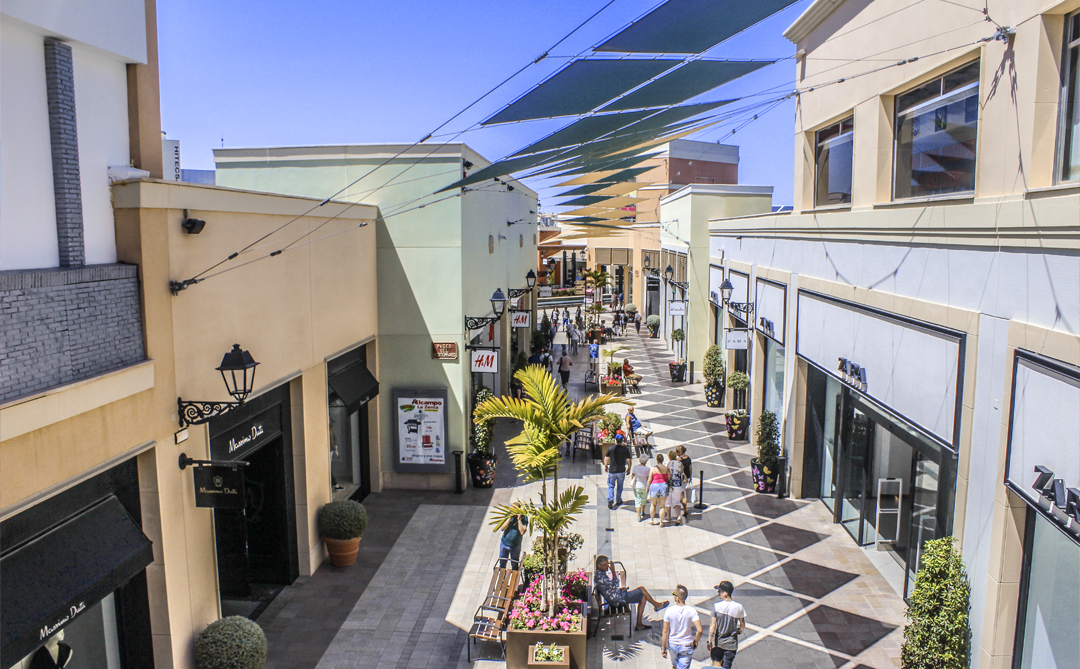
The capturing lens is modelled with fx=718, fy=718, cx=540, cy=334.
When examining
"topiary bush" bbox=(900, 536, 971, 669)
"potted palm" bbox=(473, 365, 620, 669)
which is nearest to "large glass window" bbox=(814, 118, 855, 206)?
"potted palm" bbox=(473, 365, 620, 669)

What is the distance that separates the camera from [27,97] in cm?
600

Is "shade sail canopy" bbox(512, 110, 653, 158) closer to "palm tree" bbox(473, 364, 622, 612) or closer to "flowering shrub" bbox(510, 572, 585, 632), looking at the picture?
"palm tree" bbox(473, 364, 622, 612)

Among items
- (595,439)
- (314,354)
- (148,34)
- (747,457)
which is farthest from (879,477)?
(148,34)

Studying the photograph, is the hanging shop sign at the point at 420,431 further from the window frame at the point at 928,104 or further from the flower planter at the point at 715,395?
the flower planter at the point at 715,395

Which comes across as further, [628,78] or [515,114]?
[515,114]

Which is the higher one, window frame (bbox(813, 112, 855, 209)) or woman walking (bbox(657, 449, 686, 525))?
window frame (bbox(813, 112, 855, 209))

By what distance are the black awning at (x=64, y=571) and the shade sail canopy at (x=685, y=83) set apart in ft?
23.0

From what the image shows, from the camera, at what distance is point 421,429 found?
1534 centimetres

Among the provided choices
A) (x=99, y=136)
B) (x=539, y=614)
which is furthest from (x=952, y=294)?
(x=99, y=136)

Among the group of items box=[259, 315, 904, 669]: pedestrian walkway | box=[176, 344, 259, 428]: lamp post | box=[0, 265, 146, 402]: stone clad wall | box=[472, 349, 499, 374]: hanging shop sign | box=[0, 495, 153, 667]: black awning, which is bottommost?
box=[259, 315, 904, 669]: pedestrian walkway

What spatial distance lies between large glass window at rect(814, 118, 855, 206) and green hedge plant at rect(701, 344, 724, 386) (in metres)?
9.84

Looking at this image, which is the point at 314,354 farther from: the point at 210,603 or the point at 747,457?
the point at 747,457

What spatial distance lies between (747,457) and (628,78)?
12389 millimetres

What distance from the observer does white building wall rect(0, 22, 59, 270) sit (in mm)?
5766
